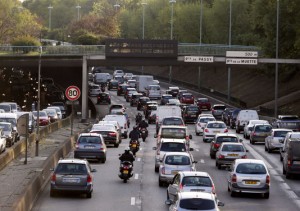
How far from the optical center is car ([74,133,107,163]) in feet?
145

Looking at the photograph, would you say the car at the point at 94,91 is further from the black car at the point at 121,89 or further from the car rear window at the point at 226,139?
the car rear window at the point at 226,139

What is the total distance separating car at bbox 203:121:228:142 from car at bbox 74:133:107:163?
15722mm

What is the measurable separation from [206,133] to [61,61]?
3306 centimetres

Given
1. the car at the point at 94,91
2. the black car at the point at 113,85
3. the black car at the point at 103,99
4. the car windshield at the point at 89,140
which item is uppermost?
the black car at the point at 113,85

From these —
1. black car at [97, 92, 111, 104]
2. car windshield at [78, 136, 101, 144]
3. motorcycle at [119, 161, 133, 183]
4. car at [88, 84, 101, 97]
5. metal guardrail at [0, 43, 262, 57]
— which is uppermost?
metal guardrail at [0, 43, 262, 57]

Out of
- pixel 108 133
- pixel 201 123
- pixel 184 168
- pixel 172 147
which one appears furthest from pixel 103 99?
pixel 184 168

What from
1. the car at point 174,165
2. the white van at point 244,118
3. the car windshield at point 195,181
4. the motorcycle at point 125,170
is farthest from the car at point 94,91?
the car windshield at point 195,181

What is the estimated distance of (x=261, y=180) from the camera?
32812mm

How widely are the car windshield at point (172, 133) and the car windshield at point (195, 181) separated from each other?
65.8 ft

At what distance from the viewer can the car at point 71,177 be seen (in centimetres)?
3159

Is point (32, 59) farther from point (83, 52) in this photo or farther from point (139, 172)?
point (139, 172)

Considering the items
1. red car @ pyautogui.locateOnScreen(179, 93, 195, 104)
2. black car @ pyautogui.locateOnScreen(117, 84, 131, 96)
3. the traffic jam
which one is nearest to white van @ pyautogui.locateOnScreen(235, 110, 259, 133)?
the traffic jam

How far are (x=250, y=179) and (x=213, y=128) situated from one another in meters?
27.8

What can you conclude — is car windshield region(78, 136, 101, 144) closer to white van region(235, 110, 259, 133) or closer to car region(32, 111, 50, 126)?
car region(32, 111, 50, 126)
